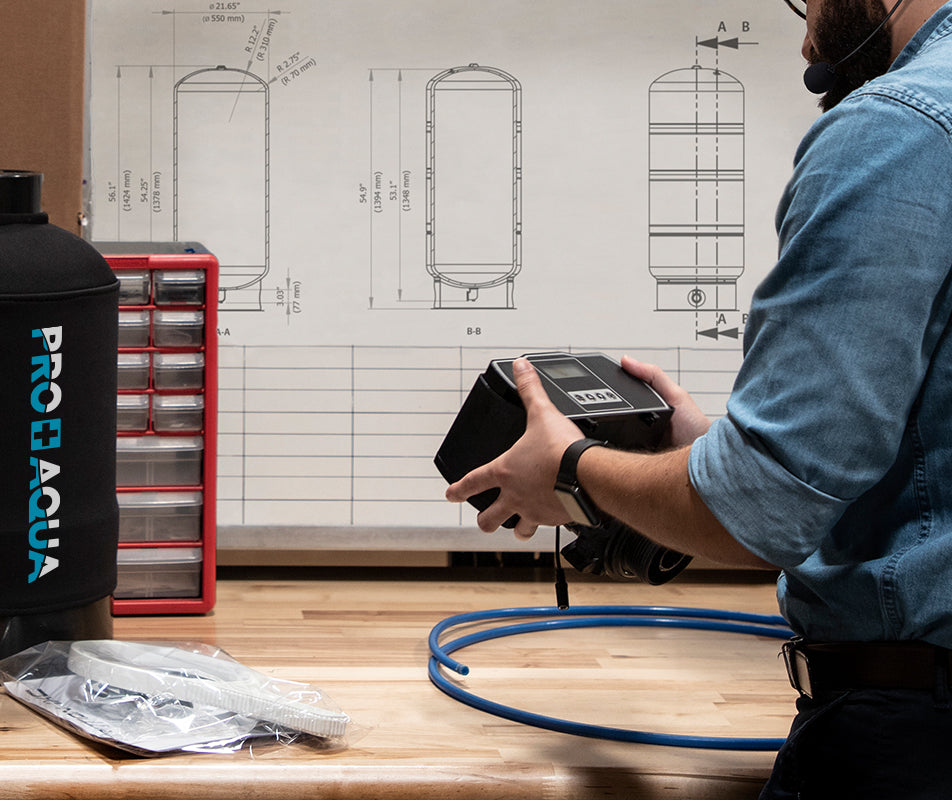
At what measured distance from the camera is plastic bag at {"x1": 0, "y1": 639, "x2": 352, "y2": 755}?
2.83ft

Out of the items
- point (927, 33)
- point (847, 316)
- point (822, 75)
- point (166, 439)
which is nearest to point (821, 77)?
point (822, 75)

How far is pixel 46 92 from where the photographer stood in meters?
1.25

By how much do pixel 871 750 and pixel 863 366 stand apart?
0.26 m

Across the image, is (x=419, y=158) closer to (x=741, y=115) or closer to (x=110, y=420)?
(x=741, y=115)

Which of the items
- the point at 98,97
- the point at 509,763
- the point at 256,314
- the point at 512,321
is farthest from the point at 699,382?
the point at 98,97

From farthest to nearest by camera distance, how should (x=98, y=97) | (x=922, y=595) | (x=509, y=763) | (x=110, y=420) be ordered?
(x=98, y=97)
(x=110, y=420)
(x=509, y=763)
(x=922, y=595)

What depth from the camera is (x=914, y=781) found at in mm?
697

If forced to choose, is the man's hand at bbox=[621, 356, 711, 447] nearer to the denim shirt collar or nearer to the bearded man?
the bearded man

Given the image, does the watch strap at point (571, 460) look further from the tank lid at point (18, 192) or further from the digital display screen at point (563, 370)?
the tank lid at point (18, 192)

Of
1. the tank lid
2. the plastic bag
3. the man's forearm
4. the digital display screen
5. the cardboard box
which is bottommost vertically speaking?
the plastic bag

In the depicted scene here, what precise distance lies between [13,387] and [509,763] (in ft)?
1.70

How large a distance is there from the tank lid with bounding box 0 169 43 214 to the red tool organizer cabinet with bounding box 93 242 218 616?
0.27 metres

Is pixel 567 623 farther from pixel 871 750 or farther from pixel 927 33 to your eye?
pixel 927 33

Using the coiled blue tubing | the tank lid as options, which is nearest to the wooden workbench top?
the coiled blue tubing
